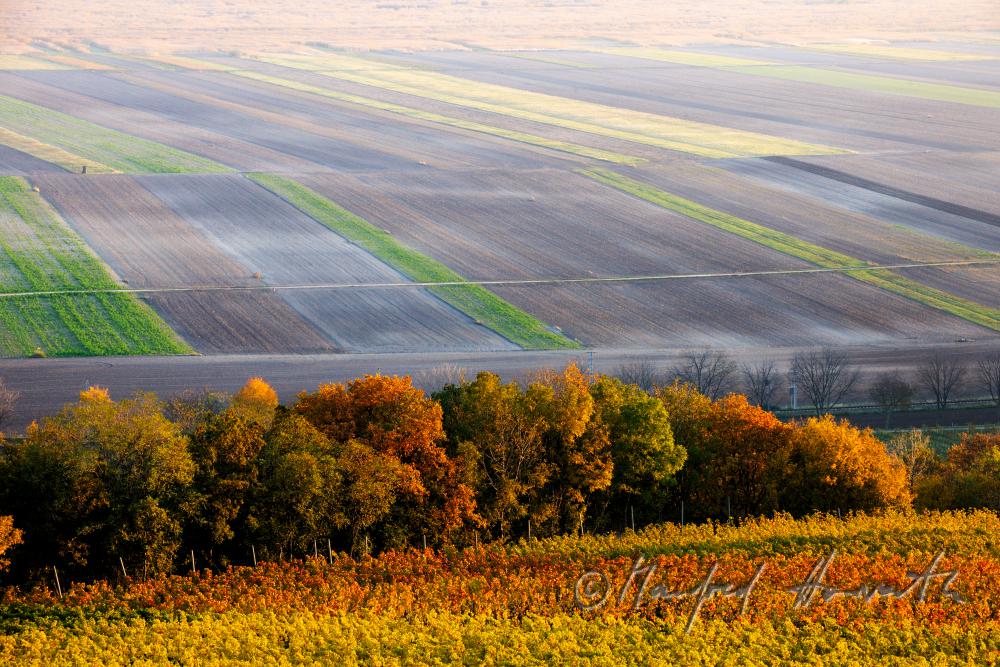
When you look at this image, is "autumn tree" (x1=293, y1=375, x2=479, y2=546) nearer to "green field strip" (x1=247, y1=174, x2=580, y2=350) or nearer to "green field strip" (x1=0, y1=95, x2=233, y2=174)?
"green field strip" (x1=247, y1=174, x2=580, y2=350)

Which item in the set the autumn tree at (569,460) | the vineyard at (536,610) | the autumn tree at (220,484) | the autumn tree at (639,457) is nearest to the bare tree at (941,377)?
the vineyard at (536,610)

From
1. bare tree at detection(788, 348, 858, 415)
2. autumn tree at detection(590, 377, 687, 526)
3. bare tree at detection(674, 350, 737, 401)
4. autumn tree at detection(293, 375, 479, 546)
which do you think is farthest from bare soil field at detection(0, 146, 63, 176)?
autumn tree at detection(590, 377, 687, 526)

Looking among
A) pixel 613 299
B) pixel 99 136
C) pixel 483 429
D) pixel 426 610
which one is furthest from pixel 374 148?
pixel 426 610

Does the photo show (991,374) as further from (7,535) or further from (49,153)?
(49,153)

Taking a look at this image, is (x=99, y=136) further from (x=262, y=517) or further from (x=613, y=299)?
(x=262, y=517)

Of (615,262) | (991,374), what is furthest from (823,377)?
(615,262)

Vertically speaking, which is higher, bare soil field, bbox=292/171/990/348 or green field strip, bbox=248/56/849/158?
green field strip, bbox=248/56/849/158
